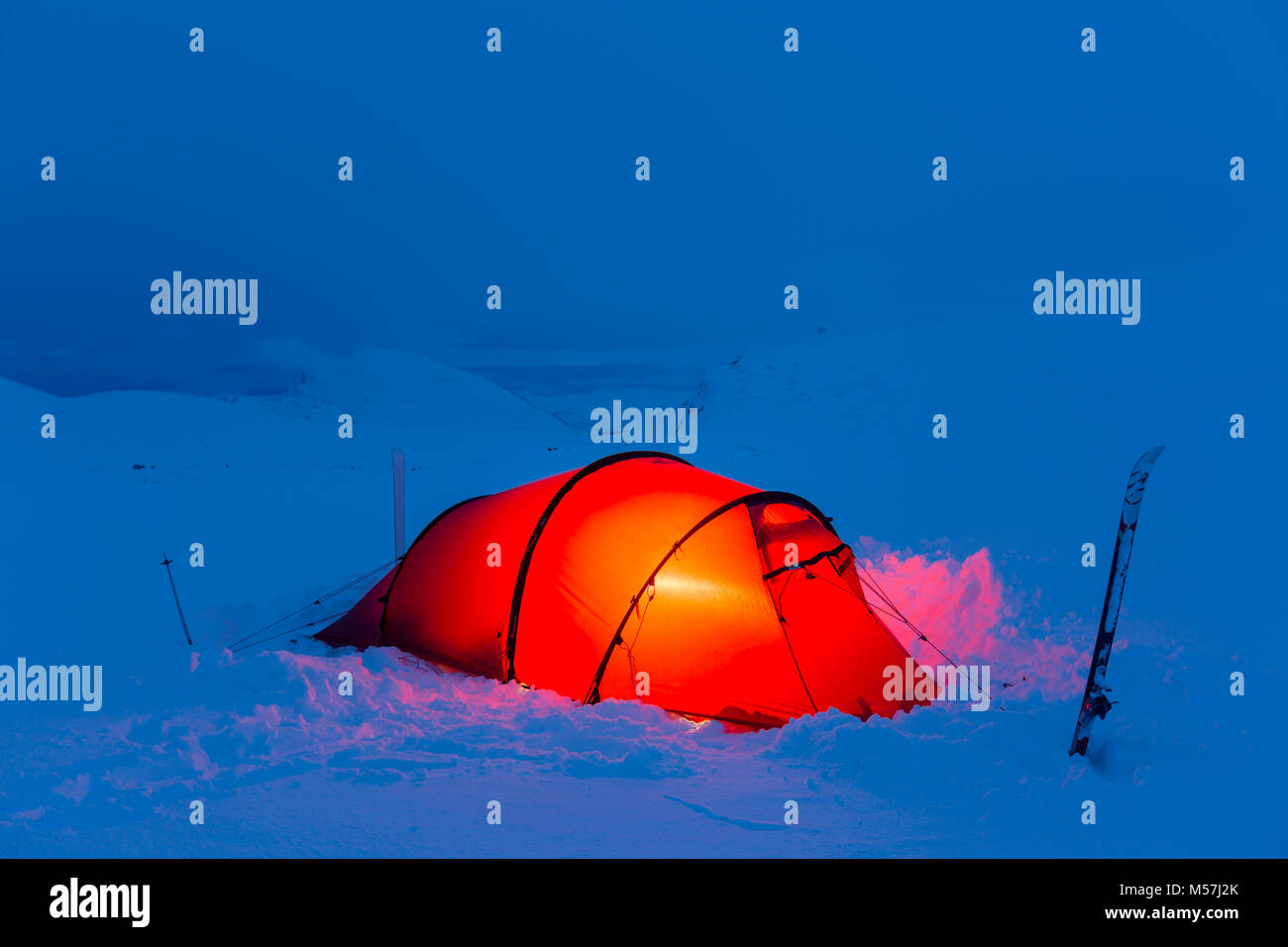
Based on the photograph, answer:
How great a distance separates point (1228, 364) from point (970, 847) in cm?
2642

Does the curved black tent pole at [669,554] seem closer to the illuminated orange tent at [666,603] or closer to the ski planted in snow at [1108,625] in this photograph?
the illuminated orange tent at [666,603]

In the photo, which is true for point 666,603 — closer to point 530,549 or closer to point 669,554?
point 669,554

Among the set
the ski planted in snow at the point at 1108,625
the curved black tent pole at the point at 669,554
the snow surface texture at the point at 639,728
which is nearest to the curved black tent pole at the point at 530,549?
the snow surface texture at the point at 639,728

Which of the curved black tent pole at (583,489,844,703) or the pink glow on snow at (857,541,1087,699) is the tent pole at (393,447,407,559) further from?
the pink glow on snow at (857,541,1087,699)

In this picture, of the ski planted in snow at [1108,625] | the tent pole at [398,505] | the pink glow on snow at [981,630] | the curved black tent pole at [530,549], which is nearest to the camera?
the ski planted in snow at [1108,625]

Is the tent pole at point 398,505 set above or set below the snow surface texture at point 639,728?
above

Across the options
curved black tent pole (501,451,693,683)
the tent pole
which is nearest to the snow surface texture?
curved black tent pole (501,451,693,683)

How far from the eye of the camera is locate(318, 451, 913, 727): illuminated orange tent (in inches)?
267

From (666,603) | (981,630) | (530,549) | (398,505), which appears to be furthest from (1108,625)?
(398,505)

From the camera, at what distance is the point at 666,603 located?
7047 mm

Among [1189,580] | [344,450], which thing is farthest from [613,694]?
[344,450]

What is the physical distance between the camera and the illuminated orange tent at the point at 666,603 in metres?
6.78

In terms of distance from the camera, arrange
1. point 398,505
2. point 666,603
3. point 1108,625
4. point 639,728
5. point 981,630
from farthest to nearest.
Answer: point 398,505 → point 981,630 → point 666,603 → point 639,728 → point 1108,625

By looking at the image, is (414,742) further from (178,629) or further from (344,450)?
(344,450)
